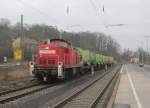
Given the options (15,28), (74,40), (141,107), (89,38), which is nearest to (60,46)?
(141,107)

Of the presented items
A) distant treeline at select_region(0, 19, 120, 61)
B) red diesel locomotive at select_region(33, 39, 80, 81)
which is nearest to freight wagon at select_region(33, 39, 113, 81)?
red diesel locomotive at select_region(33, 39, 80, 81)

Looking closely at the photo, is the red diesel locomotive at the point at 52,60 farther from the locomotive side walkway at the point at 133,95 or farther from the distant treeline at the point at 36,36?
the distant treeline at the point at 36,36

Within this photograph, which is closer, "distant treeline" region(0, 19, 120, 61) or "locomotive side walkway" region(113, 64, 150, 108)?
"locomotive side walkway" region(113, 64, 150, 108)

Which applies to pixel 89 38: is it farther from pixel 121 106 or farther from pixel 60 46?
pixel 121 106

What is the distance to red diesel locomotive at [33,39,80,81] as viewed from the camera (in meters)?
27.8

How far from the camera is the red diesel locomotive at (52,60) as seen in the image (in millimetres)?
27812

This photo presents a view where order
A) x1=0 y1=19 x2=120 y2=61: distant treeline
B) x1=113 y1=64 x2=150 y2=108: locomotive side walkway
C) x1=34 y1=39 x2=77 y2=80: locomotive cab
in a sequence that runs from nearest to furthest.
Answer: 1. x1=113 y1=64 x2=150 y2=108: locomotive side walkway
2. x1=34 y1=39 x2=77 y2=80: locomotive cab
3. x1=0 y1=19 x2=120 y2=61: distant treeline

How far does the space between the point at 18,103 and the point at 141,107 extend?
531 centimetres

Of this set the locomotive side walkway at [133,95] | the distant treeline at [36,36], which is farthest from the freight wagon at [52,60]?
the distant treeline at [36,36]

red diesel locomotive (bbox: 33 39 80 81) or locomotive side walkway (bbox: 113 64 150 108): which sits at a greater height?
red diesel locomotive (bbox: 33 39 80 81)

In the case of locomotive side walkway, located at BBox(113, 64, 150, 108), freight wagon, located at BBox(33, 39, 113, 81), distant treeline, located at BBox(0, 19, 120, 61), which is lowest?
locomotive side walkway, located at BBox(113, 64, 150, 108)

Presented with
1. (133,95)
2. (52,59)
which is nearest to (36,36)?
(52,59)

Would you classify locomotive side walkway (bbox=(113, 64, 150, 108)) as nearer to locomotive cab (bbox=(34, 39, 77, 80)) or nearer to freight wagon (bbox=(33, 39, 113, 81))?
freight wagon (bbox=(33, 39, 113, 81))

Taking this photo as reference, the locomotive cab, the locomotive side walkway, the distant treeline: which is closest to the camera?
the locomotive side walkway
